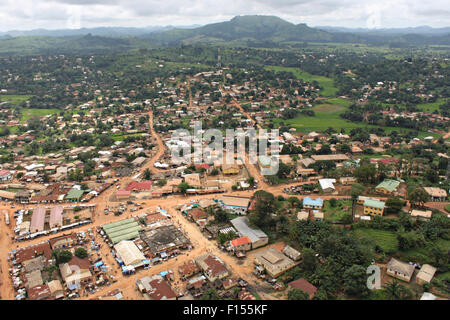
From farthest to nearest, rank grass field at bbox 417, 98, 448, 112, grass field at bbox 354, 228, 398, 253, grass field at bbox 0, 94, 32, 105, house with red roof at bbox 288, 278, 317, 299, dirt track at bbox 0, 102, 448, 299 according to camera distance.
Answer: grass field at bbox 0, 94, 32, 105 < grass field at bbox 417, 98, 448, 112 < grass field at bbox 354, 228, 398, 253 < dirt track at bbox 0, 102, 448, 299 < house with red roof at bbox 288, 278, 317, 299

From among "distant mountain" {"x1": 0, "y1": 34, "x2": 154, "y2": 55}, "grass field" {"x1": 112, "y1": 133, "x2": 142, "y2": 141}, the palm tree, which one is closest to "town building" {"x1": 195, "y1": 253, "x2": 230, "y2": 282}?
the palm tree

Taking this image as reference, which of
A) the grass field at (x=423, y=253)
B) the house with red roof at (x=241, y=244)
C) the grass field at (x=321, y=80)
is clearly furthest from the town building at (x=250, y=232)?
the grass field at (x=321, y=80)

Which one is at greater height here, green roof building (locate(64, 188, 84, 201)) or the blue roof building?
the blue roof building

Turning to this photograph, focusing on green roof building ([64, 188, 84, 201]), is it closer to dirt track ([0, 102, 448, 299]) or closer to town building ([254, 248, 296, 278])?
dirt track ([0, 102, 448, 299])

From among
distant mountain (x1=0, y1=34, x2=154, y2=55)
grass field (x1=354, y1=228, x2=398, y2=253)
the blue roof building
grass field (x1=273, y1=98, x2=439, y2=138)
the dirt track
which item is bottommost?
→ the dirt track

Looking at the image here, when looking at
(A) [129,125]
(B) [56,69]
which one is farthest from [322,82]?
(B) [56,69]

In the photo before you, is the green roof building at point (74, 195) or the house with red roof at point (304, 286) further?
the green roof building at point (74, 195)

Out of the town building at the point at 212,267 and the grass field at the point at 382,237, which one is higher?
the grass field at the point at 382,237

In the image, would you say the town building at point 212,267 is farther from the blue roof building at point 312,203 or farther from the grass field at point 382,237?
the grass field at point 382,237
